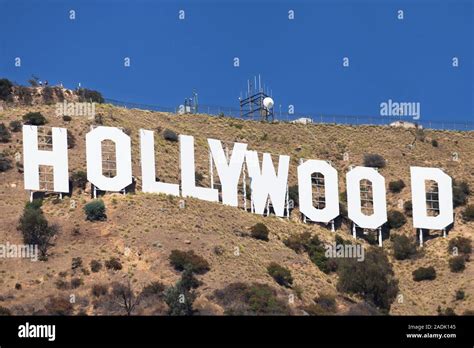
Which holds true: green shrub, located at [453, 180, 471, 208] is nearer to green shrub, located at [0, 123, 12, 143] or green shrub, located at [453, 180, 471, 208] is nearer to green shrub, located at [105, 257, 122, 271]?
green shrub, located at [105, 257, 122, 271]

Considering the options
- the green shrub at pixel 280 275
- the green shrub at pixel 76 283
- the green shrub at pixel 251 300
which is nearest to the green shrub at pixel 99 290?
the green shrub at pixel 76 283

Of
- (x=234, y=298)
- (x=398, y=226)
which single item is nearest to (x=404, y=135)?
(x=398, y=226)

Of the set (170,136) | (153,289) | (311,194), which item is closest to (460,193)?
(311,194)

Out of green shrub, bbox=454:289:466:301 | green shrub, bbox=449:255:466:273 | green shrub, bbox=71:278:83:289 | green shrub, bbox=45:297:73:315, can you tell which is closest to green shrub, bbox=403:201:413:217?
green shrub, bbox=449:255:466:273

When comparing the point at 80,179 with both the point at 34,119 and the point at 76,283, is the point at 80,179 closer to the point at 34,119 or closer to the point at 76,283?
the point at 34,119

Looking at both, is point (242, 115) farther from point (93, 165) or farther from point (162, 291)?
point (162, 291)
